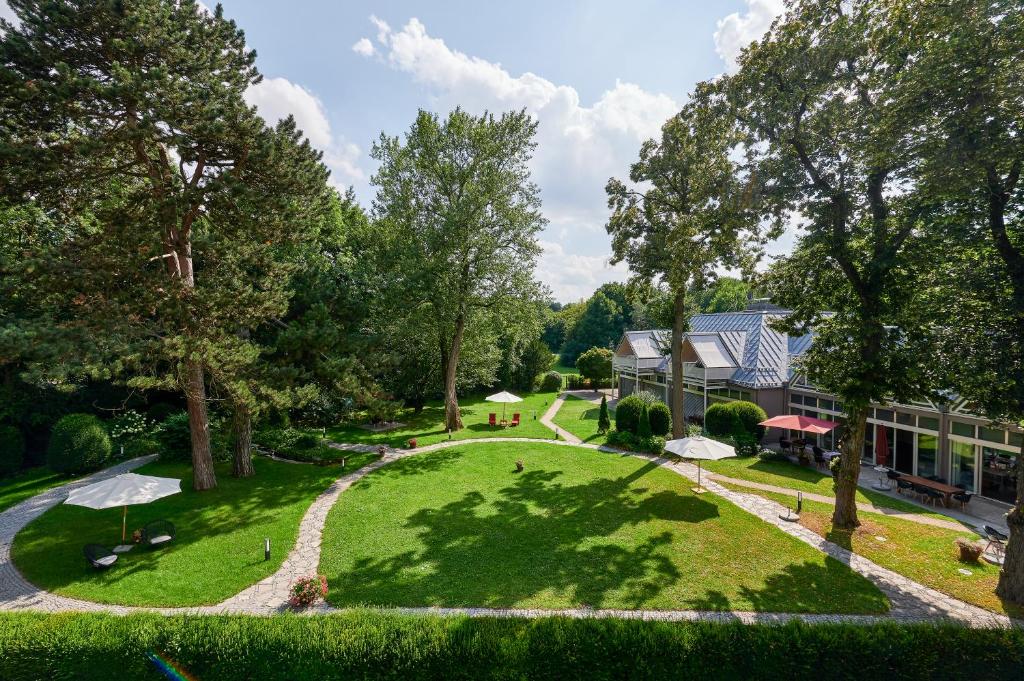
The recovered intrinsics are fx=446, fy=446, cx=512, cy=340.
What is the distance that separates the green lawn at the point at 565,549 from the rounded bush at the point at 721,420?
6.66m

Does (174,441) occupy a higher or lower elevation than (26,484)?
higher

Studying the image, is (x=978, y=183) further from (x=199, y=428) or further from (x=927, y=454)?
(x=199, y=428)

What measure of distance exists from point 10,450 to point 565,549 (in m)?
23.4

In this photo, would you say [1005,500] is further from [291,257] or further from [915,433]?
[291,257]

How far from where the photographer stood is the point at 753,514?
45.8ft

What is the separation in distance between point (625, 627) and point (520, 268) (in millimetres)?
19549

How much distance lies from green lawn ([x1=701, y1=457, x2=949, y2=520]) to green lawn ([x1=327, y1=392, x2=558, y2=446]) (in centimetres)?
900

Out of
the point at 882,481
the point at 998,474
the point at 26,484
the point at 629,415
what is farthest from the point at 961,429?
the point at 26,484

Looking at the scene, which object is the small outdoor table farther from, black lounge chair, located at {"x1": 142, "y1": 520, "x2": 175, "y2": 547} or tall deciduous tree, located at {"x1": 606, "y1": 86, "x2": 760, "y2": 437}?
black lounge chair, located at {"x1": 142, "y1": 520, "x2": 175, "y2": 547}

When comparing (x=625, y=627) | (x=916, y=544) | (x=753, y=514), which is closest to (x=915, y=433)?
(x=916, y=544)

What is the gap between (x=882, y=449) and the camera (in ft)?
61.8

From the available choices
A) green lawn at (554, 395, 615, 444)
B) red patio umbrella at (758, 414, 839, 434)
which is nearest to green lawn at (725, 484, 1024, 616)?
red patio umbrella at (758, 414, 839, 434)

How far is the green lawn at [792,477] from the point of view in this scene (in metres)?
15.3

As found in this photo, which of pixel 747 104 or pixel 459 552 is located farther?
pixel 747 104
